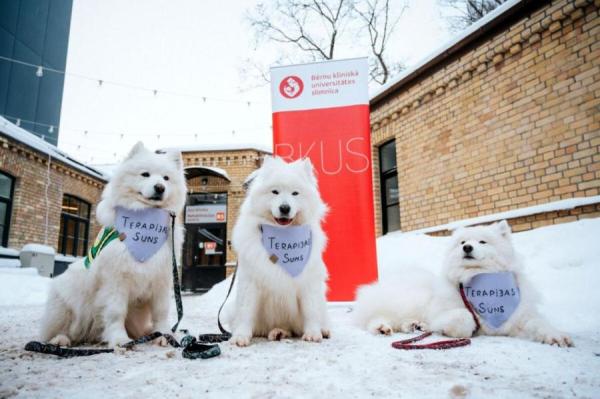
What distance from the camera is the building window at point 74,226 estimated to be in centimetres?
1241

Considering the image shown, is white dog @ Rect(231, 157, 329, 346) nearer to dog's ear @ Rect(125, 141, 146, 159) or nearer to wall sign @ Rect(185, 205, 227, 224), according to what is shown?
dog's ear @ Rect(125, 141, 146, 159)

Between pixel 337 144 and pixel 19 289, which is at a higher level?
pixel 337 144

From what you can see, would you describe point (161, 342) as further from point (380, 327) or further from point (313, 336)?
point (380, 327)

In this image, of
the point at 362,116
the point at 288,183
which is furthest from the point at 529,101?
the point at 288,183

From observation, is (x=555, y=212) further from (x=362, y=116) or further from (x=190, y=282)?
(x=190, y=282)

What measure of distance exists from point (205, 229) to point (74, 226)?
18.8 ft

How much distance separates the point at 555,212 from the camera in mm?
4246

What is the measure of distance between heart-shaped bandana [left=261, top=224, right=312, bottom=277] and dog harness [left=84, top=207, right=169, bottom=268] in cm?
82

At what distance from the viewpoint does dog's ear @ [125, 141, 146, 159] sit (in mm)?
2604

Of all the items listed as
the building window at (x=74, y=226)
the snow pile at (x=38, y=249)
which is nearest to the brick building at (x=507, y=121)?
the snow pile at (x=38, y=249)

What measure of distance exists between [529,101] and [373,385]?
16.5 ft

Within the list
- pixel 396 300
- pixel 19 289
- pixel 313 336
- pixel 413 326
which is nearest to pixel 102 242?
pixel 313 336

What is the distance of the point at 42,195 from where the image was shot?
10750 millimetres

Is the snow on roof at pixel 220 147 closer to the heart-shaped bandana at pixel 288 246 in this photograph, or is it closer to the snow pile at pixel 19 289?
the snow pile at pixel 19 289
